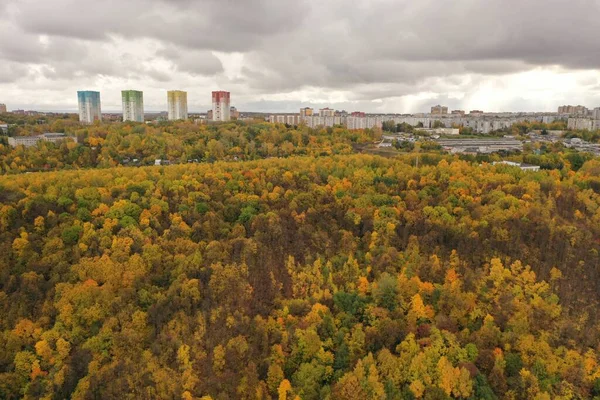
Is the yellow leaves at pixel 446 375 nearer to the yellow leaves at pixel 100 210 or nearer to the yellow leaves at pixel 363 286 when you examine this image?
the yellow leaves at pixel 363 286

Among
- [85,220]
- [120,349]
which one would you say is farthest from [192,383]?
[85,220]

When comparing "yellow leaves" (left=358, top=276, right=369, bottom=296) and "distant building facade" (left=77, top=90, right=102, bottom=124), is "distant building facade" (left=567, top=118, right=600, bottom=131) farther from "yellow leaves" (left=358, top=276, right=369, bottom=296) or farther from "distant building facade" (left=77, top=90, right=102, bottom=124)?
"distant building facade" (left=77, top=90, right=102, bottom=124)

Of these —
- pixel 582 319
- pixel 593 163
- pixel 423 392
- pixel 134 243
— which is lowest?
pixel 423 392

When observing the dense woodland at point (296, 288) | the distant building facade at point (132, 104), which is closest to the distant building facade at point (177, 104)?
the distant building facade at point (132, 104)

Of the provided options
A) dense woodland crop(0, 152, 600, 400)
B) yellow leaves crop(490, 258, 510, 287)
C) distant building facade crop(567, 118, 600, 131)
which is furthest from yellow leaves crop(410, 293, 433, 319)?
distant building facade crop(567, 118, 600, 131)

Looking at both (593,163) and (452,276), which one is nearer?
(452,276)

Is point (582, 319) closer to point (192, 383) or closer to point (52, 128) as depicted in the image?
point (192, 383)

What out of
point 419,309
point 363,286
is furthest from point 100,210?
point 419,309
